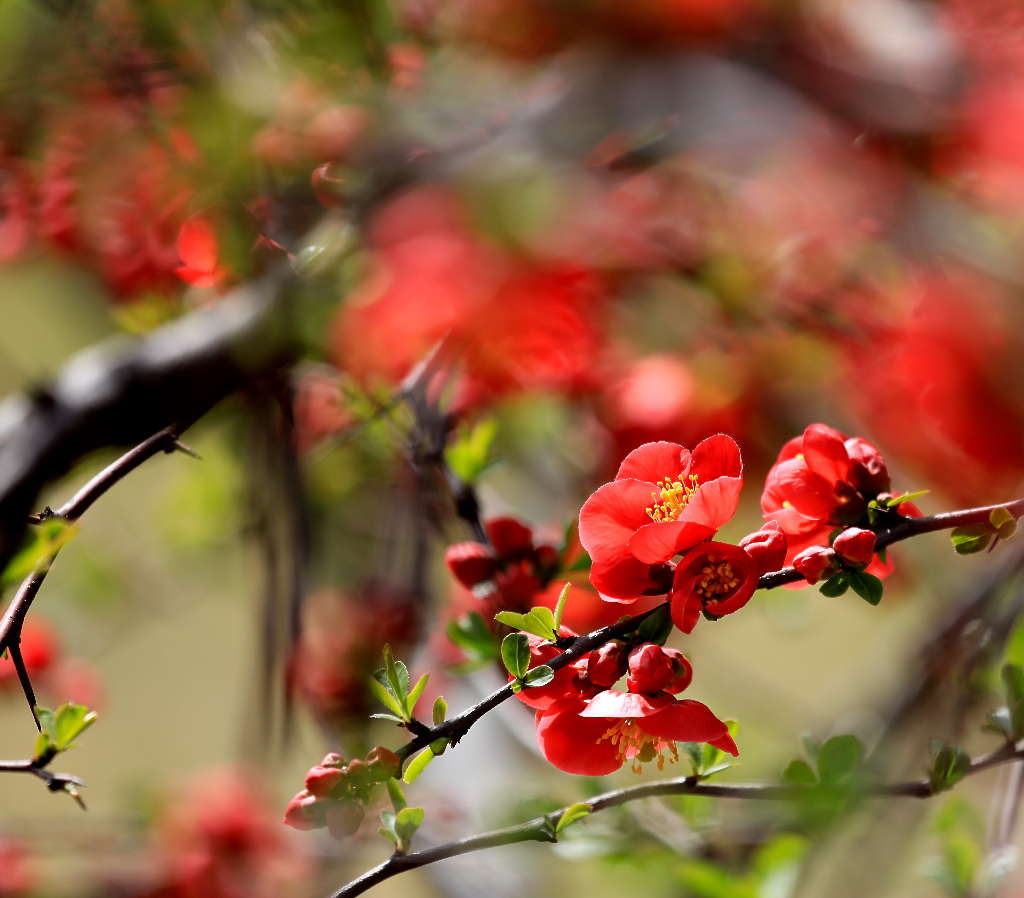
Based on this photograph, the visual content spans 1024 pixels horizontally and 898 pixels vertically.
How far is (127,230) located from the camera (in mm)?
901

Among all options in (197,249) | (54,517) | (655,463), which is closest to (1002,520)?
(655,463)

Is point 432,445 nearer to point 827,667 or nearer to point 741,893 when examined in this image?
point 741,893

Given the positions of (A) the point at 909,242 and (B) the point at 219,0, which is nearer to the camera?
(B) the point at 219,0

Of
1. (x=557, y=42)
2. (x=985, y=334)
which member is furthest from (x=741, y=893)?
(x=557, y=42)

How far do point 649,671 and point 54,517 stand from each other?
22 cm

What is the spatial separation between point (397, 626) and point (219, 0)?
514 millimetres

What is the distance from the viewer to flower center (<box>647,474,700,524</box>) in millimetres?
382

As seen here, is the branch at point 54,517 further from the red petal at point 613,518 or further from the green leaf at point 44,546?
the red petal at point 613,518

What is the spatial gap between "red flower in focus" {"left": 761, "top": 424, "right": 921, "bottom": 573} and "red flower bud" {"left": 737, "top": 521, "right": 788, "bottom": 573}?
41mm

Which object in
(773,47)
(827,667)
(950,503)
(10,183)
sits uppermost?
(10,183)

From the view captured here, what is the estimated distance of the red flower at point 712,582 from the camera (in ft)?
1.08

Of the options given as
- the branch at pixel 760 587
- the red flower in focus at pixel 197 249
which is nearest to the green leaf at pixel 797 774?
the branch at pixel 760 587

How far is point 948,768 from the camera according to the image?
0.39 m

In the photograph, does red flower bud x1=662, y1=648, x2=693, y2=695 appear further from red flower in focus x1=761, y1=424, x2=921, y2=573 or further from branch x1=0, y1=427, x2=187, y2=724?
branch x1=0, y1=427, x2=187, y2=724
